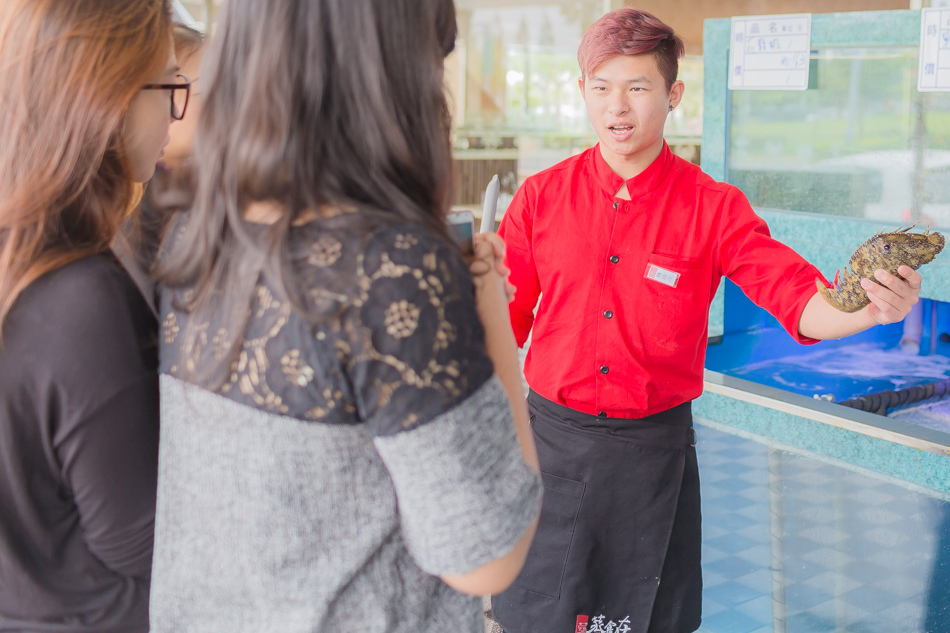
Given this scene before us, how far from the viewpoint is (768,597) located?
2.15 m

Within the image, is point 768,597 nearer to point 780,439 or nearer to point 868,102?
point 780,439

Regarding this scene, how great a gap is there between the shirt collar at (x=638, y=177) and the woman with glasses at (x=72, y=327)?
1.02 meters

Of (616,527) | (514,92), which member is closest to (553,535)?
(616,527)

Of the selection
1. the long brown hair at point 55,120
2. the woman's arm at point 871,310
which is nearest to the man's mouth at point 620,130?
the woman's arm at point 871,310

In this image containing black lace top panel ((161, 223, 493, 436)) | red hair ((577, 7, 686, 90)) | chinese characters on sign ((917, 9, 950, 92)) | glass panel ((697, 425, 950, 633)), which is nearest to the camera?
black lace top panel ((161, 223, 493, 436))

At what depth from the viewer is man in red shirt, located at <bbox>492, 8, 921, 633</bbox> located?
170cm

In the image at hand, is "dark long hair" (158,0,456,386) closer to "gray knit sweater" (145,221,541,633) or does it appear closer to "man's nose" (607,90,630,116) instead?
A: "gray knit sweater" (145,221,541,633)

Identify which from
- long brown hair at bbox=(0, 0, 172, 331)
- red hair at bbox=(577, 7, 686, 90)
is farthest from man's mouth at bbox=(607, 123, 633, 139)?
long brown hair at bbox=(0, 0, 172, 331)

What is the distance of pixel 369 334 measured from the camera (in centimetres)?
73

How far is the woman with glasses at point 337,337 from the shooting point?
2.41 feet

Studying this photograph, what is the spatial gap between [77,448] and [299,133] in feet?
1.36

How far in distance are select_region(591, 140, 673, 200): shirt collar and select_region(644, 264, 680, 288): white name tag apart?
0.16 metres

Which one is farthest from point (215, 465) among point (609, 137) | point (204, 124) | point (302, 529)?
point (609, 137)

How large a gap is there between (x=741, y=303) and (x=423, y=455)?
210 cm
